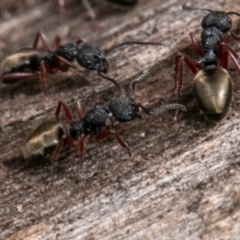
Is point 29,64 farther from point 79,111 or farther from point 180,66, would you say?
point 180,66

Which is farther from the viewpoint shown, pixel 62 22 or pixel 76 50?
pixel 62 22

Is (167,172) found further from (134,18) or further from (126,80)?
(134,18)

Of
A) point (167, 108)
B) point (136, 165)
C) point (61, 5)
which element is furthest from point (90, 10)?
point (136, 165)

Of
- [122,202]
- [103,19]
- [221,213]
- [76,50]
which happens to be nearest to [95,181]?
[122,202]

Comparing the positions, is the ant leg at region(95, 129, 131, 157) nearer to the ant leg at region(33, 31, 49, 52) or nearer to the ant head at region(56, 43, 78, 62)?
the ant head at region(56, 43, 78, 62)

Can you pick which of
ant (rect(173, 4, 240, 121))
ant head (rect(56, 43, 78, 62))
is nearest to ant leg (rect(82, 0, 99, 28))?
ant head (rect(56, 43, 78, 62))

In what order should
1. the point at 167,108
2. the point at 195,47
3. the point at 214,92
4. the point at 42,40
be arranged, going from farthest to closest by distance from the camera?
the point at 42,40 < the point at 195,47 < the point at 167,108 < the point at 214,92
